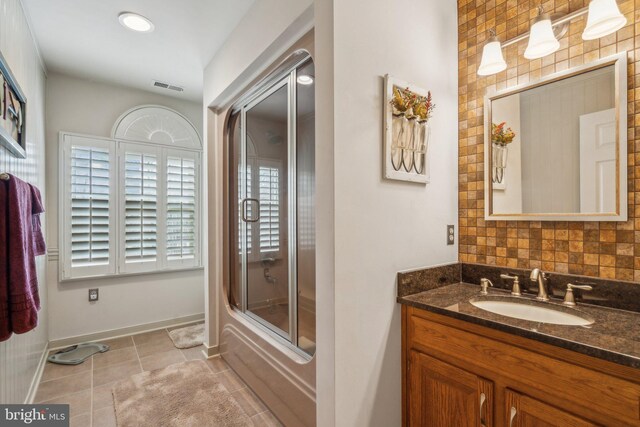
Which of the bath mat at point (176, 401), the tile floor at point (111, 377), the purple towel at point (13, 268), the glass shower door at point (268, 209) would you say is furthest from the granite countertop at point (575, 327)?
the purple towel at point (13, 268)

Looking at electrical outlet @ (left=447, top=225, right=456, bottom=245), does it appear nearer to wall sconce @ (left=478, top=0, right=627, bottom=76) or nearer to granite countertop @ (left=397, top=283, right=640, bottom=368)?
granite countertop @ (left=397, top=283, right=640, bottom=368)

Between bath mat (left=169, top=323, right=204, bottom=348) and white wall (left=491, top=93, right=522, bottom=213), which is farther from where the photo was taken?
bath mat (left=169, top=323, right=204, bottom=348)

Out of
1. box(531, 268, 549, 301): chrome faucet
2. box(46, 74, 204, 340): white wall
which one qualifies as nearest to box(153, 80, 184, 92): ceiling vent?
box(46, 74, 204, 340): white wall

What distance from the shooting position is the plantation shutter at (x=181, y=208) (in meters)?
3.46

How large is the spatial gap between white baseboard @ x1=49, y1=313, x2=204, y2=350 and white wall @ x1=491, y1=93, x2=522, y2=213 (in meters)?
3.43

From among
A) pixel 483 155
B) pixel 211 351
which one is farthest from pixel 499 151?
pixel 211 351

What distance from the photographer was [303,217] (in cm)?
189

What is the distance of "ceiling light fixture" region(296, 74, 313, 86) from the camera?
71.8 inches

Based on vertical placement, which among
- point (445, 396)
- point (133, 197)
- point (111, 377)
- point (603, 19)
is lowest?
point (111, 377)

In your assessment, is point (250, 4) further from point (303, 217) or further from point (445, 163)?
point (445, 163)

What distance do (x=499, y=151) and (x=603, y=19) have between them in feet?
2.13

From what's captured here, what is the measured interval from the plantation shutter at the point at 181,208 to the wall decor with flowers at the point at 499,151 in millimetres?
3114

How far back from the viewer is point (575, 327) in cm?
107

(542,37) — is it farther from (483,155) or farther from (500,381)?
(500,381)
